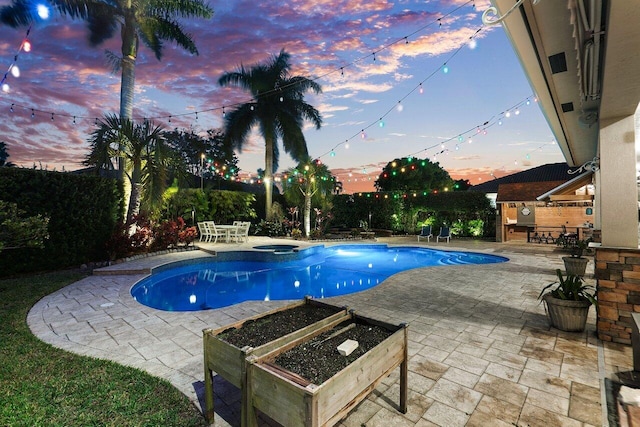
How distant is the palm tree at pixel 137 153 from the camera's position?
26.5 feet

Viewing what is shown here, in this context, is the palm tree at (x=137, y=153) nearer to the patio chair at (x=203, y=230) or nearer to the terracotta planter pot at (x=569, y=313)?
the patio chair at (x=203, y=230)

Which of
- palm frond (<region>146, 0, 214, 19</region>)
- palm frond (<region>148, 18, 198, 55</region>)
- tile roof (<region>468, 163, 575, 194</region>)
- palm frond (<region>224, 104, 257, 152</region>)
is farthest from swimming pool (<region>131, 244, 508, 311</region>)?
tile roof (<region>468, 163, 575, 194</region>)

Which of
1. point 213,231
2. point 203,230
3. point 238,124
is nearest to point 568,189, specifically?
point 213,231

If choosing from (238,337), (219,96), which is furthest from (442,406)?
(219,96)

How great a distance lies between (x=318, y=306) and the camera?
2824mm

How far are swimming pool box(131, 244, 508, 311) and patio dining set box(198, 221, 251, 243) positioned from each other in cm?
260

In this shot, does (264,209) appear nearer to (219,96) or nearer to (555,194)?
(219,96)

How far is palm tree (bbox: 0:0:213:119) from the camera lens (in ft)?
31.1

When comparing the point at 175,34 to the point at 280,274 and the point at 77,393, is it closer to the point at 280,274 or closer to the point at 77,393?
the point at 280,274

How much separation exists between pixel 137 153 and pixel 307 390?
9.21 meters

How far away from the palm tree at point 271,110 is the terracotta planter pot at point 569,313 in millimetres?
14137

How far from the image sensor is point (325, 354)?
1958mm

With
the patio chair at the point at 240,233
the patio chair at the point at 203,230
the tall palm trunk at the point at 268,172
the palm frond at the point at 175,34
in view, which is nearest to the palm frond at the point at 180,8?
the palm frond at the point at 175,34

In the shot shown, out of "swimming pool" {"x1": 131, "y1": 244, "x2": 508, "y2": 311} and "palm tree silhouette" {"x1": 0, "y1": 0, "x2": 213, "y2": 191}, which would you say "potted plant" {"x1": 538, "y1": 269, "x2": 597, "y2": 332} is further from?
"palm tree silhouette" {"x1": 0, "y1": 0, "x2": 213, "y2": 191}
